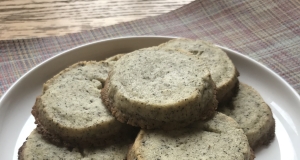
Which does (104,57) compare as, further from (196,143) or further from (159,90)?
(196,143)

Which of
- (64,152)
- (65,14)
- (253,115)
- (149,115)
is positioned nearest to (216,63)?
(253,115)

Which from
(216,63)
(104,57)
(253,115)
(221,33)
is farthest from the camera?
(221,33)

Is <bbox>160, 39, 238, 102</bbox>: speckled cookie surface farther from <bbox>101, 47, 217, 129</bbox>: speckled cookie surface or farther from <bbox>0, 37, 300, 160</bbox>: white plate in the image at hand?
<bbox>0, 37, 300, 160</bbox>: white plate

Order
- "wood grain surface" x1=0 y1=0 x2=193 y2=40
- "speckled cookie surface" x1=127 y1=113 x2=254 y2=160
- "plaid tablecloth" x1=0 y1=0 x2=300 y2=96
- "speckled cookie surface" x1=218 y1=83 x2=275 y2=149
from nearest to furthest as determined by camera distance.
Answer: "speckled cookie surface" x1=127 y1=113 x2=254 y2=160
"speckled cookie surface" x1=218 y1=83 x2=275 y2=149
"plaid tablecloth" x1=0 y1=0 x2=300 y2=96
"wood grain surface" x1=0 y1=0 x2=193 y2=40

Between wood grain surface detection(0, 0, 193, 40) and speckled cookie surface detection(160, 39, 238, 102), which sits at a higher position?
speckled cookie surface detection(160, 39, 238, 102)

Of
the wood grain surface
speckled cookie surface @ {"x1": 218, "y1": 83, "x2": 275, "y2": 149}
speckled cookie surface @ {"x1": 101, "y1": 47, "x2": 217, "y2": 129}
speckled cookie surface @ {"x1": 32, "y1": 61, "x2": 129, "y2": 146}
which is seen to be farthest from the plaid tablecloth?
speckled cookie surface @ {"x1": 101, "y1": 47, "x2": 217, "y2": 129}

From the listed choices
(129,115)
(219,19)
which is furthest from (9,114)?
(219,19)

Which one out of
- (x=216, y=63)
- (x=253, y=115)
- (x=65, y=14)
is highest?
(x=216, y=63)
